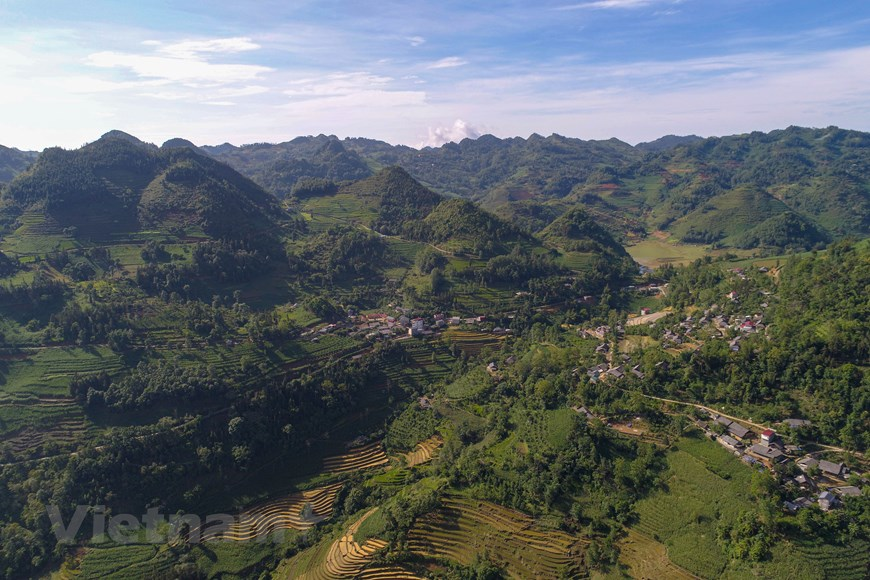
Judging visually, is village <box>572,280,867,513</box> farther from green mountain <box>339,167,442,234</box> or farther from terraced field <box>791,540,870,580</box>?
green mountain <box>339,167,442,234</box>

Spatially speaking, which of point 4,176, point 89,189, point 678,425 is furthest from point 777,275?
point 4,176

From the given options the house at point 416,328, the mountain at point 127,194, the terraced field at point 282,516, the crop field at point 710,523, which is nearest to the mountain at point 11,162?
the mountain at point 127,194

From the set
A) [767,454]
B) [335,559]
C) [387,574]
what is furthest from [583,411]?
[335,559]

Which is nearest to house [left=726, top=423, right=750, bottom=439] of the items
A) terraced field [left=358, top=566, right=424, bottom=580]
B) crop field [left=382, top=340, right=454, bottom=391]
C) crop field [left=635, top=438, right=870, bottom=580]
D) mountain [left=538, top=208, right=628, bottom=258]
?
crop field [left=635, top=438, right=870, bottom=580]

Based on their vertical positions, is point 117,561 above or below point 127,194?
below

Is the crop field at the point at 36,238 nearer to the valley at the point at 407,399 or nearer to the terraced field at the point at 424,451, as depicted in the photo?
the valley at the point at 407,399

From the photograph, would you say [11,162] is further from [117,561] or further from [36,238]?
[117,561]
